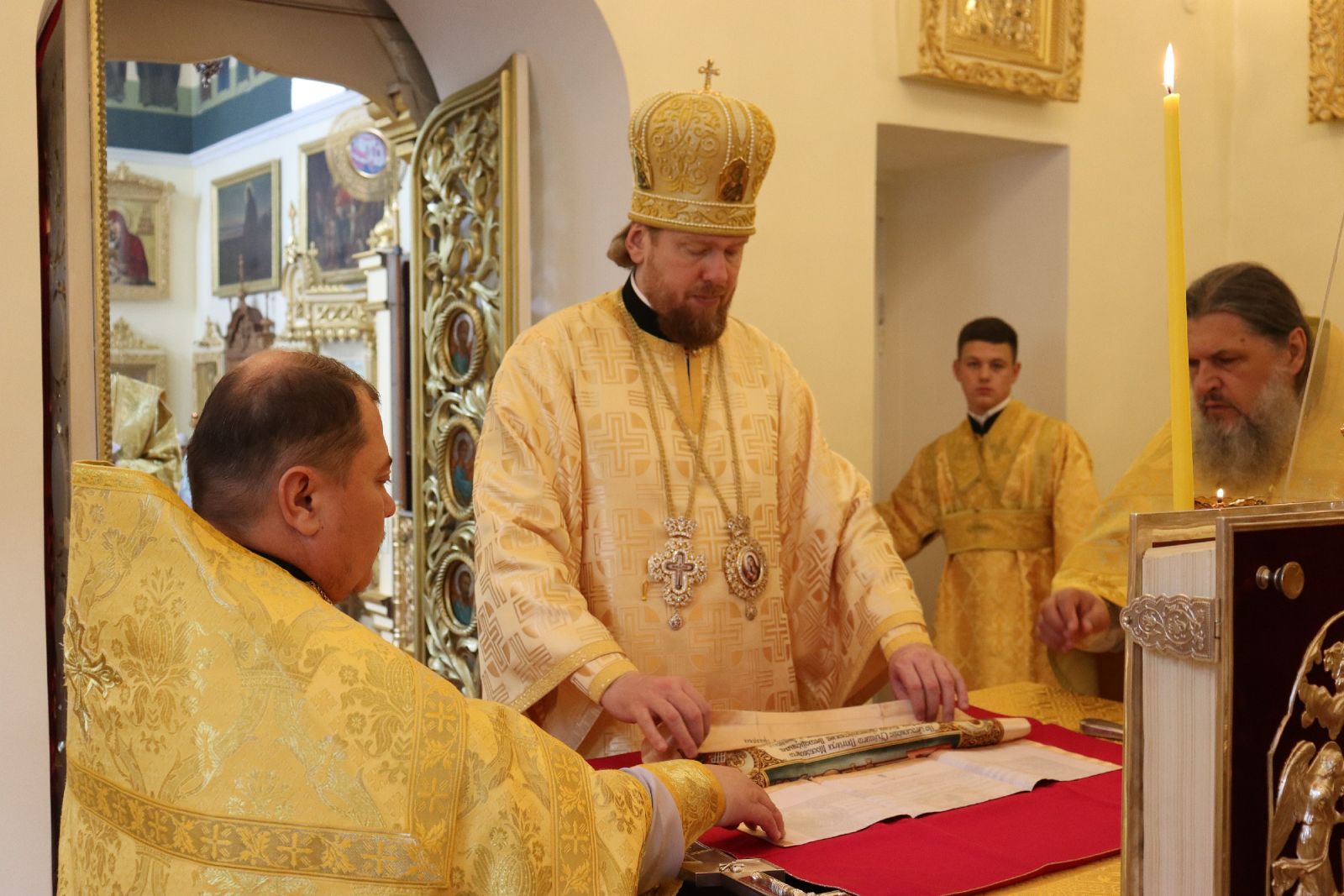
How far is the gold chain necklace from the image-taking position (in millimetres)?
2738

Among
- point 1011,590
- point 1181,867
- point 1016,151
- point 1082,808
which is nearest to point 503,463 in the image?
point 1082,808

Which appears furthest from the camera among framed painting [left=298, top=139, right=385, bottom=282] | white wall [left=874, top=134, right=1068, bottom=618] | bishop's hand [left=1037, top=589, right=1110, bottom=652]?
framed painting [left=298, top=139, right=385, bottom=282]

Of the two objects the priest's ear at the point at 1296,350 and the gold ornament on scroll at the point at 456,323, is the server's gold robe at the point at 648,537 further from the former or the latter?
the gold ornament on scroll at the point at 456,323

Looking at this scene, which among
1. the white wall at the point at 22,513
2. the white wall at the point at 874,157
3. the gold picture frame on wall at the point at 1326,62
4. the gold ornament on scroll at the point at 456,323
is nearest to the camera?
the white wall at the point at 22,513

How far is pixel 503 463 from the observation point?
2.60 metres

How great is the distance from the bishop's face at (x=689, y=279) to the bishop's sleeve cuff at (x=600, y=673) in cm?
85

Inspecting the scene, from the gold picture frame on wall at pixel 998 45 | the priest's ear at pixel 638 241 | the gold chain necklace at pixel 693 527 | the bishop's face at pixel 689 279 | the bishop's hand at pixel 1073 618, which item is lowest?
the bishop's hand at pixel 1073 618

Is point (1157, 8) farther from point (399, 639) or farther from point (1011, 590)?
point (399, 639)

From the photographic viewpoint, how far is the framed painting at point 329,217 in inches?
363

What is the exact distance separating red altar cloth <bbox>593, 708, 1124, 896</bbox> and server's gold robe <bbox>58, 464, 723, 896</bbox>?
8.6 inches

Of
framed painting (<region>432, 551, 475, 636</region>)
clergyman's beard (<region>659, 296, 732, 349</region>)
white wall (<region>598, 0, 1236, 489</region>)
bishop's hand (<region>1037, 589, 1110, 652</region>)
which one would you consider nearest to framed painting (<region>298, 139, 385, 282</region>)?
framed painting (<region>432, 551, 475, 636</region>)

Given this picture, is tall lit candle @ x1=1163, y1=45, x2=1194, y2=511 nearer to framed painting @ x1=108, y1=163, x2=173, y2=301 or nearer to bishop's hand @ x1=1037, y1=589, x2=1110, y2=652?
bishop's hand @ x1=1037, y1=589, x2=1110, y2=652

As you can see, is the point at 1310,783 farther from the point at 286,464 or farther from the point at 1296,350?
the point at 1296,350

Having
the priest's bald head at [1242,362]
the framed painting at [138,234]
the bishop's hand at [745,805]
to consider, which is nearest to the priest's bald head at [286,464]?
the bishop's hand at [745,805]
